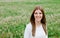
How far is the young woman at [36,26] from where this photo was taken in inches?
178

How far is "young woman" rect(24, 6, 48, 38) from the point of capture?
4512 mm

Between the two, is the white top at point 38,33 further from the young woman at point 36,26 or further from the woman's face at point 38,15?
the woman's face at point 38,15

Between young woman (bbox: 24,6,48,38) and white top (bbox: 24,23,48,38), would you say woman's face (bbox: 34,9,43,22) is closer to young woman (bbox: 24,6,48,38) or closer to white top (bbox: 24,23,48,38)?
young woman (bbox: 24,6,48,38)

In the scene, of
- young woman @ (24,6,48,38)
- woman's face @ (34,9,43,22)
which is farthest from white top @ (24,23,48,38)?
woman's face @ (34,9,43,22)

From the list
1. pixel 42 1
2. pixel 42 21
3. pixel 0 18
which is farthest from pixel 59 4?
pixel 42 21

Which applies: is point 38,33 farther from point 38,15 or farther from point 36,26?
point 38,15

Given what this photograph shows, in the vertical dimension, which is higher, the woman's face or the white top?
the woman's face

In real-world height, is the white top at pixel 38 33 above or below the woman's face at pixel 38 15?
below

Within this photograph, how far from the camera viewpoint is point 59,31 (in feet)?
26.9

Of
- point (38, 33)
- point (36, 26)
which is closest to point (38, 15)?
point (36, 26)

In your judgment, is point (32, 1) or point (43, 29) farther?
point (32, 1)

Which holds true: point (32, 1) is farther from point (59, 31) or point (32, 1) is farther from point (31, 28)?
point (31, 28)

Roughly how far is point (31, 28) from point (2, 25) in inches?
162

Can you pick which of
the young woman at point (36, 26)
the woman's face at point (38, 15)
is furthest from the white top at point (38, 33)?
the woman's face at point (38, 15)
